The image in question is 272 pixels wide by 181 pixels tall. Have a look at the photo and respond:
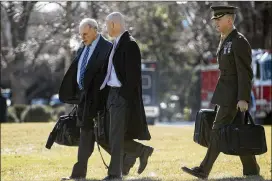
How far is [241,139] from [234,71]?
2.49 feet

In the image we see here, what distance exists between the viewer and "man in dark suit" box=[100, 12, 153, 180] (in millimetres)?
9016

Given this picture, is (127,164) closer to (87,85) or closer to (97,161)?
(87,85)

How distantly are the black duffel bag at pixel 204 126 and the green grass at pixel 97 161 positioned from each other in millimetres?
465

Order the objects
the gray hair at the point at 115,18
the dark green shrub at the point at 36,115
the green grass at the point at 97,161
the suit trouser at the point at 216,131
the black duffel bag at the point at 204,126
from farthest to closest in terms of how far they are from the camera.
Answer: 1. the dark green shrub at the point at 36,115
2. the green grass at the point at 97,161
3. the black duffel bag at the point at 204,126
4. the gray hair at the point at 115,18
5. the suit trouser at the point at 216,131

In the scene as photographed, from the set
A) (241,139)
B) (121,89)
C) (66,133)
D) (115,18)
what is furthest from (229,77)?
(66,133)

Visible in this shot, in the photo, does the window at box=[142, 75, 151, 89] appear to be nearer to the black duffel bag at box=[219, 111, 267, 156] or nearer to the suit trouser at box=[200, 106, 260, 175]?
the suit trouser at box=[200, 106, 260, 175]

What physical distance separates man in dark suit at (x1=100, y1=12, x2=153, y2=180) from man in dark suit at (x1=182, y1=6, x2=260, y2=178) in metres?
0.83

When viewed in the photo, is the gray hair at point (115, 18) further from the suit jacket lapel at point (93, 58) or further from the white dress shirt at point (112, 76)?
the suit jacket lapel at point (93, 58)

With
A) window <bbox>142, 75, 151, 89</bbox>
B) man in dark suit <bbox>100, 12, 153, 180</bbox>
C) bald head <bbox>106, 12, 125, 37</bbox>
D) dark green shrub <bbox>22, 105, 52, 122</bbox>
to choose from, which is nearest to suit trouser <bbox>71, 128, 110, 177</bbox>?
man in dark suit <bbox>100, 12, 153, 180</bbox>

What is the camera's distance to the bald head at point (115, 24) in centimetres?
906

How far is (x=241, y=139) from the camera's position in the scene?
869 centimetres

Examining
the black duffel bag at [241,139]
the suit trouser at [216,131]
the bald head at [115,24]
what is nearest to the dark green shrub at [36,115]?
the bald head at [115,24]

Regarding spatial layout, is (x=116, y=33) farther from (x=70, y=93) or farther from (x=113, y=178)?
(x=113, y=178)

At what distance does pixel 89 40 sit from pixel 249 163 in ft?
7.72
